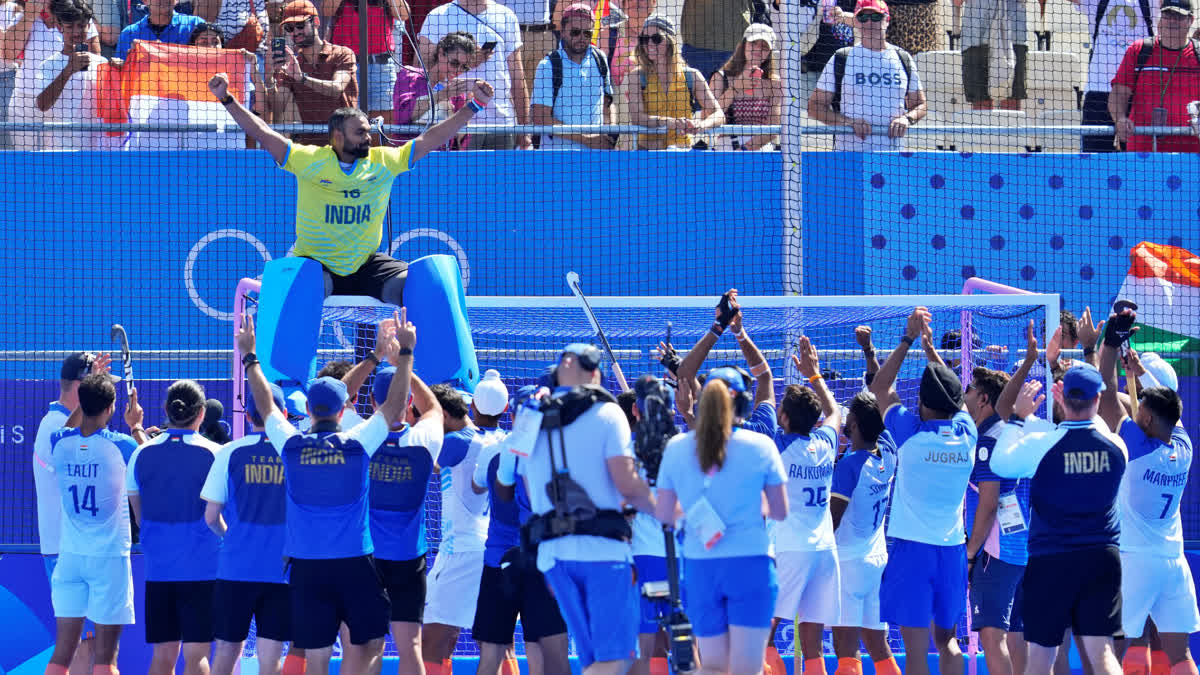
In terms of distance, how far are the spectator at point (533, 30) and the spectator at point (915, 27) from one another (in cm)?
285

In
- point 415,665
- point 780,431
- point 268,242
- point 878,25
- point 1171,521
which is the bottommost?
point 415,665

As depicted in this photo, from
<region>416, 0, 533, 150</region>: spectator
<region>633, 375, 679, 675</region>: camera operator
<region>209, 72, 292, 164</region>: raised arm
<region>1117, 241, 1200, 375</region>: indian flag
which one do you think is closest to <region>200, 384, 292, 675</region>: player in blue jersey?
<region>209, 72, 292, 164</region>: raised arm

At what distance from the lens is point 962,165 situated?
1140cm

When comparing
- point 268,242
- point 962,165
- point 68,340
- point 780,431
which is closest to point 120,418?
point 68,340

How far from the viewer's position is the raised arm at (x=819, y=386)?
8.29 m

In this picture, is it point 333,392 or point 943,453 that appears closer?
point 333,392

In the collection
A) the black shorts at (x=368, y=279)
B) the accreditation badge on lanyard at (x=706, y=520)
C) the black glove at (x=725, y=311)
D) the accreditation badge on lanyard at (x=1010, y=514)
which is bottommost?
the accreditation badge on lanyard at (x=1010, y=514)

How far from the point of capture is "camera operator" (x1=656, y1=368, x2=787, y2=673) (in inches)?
250

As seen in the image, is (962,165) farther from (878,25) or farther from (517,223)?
(517,223)

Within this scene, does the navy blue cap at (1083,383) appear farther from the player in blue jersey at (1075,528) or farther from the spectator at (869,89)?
the spectator at (869,89)

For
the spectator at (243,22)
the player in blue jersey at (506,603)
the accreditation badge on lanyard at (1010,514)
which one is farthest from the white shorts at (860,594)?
the spectator at (243,22)

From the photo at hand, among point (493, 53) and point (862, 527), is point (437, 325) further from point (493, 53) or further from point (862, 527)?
point (493, 53)

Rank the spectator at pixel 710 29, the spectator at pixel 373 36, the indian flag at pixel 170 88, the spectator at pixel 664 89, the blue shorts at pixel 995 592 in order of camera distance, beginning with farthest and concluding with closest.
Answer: the spectator at pixel 710 29
the spectator at pixel 373 36
the spectator at pixel 664 89
the indian flag at pixel 170 88
the blue shorts at pixel 995 592

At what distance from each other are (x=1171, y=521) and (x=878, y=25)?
4.65 m
